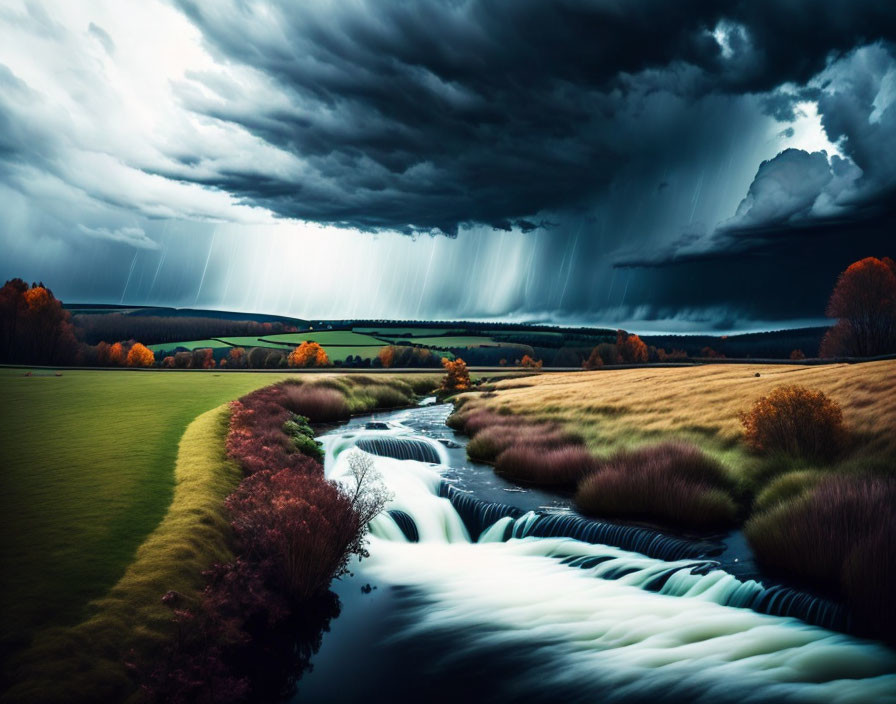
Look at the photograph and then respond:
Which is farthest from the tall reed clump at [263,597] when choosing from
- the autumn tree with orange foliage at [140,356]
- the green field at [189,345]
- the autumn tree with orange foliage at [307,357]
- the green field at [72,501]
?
the green field at [189,345]

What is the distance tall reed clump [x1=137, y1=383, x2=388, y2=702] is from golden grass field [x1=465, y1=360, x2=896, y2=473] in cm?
1370

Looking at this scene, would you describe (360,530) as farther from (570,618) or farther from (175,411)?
(175,411)

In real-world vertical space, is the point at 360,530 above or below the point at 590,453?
below

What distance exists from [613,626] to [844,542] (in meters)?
5.09

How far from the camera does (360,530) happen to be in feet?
43.0

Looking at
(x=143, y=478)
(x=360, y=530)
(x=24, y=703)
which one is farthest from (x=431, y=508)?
(x=24, y=703)

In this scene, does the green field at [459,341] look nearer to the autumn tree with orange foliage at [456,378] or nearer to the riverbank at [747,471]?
the autumn tree with orange foliage at [456,378]

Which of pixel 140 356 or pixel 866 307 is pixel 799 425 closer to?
pixel 866 307

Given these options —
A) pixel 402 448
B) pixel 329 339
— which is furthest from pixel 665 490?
pixel 329 339

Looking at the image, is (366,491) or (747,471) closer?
(366,491)

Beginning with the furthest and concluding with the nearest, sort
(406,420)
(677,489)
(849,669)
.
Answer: (406,420), (677,489), (849,669)

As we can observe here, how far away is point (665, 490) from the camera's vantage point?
50.8 feet

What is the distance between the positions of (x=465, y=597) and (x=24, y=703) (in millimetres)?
8250

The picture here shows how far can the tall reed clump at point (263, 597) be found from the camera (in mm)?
7191
